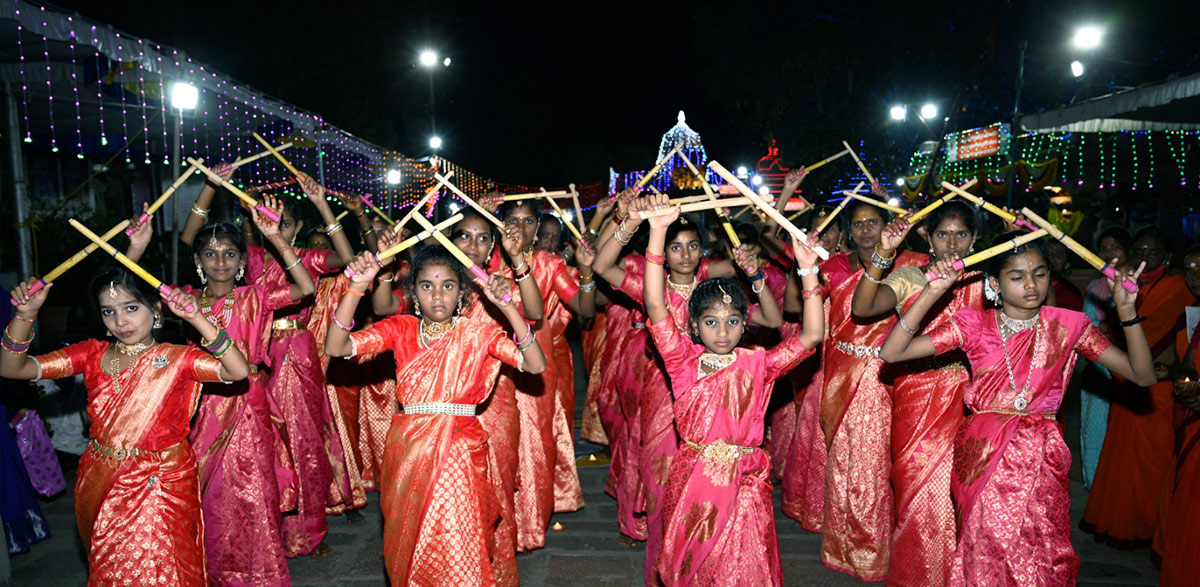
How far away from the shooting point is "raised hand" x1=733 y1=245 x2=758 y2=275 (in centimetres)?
379

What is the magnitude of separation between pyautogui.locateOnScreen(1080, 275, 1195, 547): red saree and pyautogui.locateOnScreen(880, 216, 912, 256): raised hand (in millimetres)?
2125

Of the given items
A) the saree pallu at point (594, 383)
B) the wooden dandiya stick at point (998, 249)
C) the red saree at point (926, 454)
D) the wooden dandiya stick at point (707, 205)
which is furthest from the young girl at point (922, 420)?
the saree pallu at point (594, 383)

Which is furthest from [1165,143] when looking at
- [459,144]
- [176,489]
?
[459,144]

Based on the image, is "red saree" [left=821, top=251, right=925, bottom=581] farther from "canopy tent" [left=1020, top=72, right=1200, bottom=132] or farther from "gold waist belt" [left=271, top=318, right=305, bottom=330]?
"gold waist belt" [left=271, top=318, right=305, bottom=330]

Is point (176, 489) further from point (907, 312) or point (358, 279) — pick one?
point (907, 312)

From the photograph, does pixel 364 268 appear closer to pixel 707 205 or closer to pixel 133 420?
pixel 133 420

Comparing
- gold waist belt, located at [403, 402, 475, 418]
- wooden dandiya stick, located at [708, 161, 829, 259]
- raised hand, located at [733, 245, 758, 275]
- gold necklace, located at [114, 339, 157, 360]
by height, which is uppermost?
wooden dandiya stick, located at [708, 161, 829, 259]

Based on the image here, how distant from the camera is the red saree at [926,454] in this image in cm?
383

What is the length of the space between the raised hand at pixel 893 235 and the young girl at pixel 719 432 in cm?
59

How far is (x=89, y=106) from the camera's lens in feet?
28.3

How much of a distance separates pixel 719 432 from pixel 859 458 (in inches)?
52.4

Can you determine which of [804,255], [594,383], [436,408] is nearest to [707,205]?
[804,255]

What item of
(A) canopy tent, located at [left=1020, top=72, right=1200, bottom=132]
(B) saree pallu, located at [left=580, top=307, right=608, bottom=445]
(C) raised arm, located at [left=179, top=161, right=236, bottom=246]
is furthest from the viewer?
(B) saree pallu, located at [left=580, top=307, right=608, bottom=445]

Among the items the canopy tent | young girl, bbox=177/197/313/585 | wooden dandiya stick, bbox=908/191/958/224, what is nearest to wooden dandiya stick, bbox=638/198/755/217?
wooden dandiya stick, bbox=908/191/958/224
